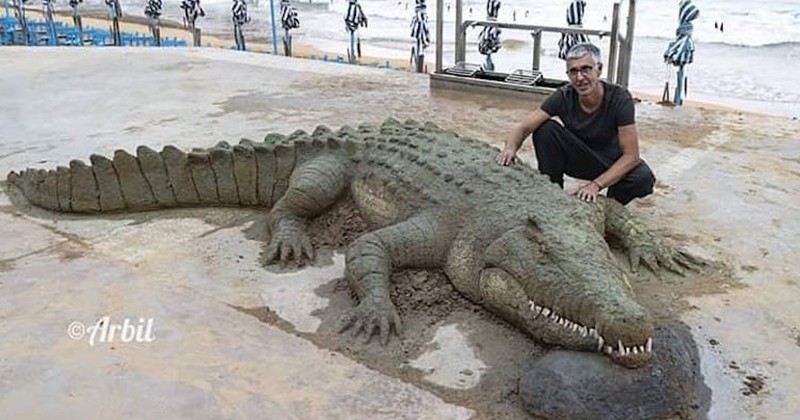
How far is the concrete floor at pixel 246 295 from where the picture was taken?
2684mm

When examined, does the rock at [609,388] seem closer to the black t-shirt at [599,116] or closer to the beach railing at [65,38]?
the black t-shirt at [599,116]

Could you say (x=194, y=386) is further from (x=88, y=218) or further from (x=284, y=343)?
(x=88, y=218)

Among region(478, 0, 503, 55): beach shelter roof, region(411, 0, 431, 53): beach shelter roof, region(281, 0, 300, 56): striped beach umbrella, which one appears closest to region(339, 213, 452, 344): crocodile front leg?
region(478, 0, 503, 55): beach shelter roof

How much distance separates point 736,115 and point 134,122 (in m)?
5.91

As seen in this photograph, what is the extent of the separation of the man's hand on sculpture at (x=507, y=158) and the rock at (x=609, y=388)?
4.35ft

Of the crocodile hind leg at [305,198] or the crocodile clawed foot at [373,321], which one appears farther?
the crocodile hind leg at [305,198]

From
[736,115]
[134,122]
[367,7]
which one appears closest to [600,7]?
[367,7]

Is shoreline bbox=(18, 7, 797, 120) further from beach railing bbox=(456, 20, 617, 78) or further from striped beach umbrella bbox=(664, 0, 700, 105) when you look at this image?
beach railing bbox=(456, 20, 617, 78)

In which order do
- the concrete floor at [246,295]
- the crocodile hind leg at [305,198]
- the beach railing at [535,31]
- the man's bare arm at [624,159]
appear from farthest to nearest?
1. the beach railing at [535,31]
2. the crocodile hind leg at [305,198]
3. the man's bare arm at [624,159]
4. the concrete floor at [246,295]

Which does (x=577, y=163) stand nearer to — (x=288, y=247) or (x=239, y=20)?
(x=288, y=247)

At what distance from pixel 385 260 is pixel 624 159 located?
1409 millimetres

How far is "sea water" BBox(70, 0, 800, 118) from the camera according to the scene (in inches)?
581

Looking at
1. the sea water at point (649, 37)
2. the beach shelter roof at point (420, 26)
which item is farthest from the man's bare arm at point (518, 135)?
the beach shelter roof at point (420, 26)

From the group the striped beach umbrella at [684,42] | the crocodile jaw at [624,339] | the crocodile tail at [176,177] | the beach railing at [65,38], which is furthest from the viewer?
the beach railing at [65,38]
